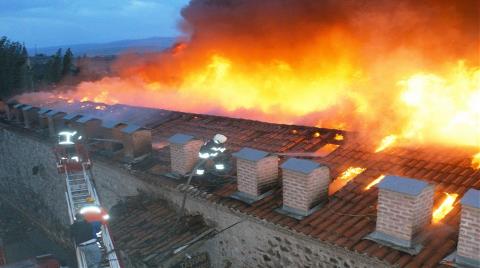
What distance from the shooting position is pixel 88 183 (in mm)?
Result: 9148

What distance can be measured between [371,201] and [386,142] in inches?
105

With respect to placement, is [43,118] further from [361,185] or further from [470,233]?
[470,233]

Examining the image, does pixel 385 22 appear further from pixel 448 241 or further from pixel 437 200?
pixel 448 241

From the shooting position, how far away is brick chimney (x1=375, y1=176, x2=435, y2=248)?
6.38 metres

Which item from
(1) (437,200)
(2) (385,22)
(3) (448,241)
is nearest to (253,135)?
(1) (437,200)

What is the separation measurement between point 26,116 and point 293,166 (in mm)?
15261

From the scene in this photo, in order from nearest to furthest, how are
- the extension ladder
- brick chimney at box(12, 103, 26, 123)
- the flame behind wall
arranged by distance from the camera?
the extension ladder, the flame behind wall, brick chimney at box(12, 103, 26, 123)

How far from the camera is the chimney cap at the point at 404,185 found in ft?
20.7

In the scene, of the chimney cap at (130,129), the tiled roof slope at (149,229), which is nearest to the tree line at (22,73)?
the chimney cap at (130,129)

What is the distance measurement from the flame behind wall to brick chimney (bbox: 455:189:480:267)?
4.32 meters

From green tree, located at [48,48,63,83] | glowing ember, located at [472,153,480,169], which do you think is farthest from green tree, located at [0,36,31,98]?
glowing ember, located at [472,153,480,169]

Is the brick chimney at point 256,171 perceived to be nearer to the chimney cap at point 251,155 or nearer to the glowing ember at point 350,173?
the chimney cap at point 251,155

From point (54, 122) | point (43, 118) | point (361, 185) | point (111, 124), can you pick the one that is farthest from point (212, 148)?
point (43, 118)

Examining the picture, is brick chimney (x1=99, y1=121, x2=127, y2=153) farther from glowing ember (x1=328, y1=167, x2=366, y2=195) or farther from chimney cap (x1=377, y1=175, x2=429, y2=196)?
chimney cap (x1=377, y1=175, x2=429, y2=196)
